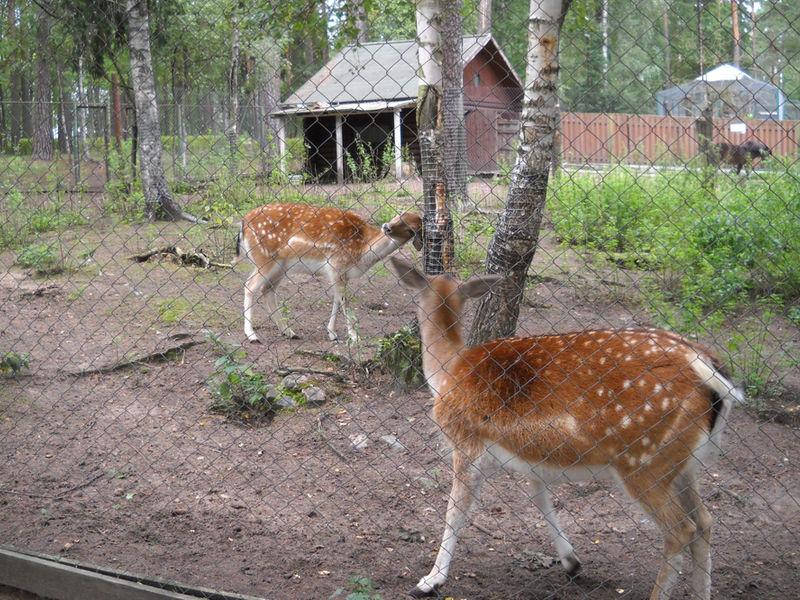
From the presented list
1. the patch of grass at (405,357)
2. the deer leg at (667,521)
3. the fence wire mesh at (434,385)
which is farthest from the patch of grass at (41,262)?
the deer leg at (667,521)

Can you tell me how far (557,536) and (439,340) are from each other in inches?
42.7

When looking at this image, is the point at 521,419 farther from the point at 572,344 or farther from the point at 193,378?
the point at 193,378

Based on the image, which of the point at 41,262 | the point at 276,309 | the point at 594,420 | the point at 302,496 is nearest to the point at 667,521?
the point at 594,420

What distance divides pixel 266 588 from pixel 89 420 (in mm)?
2517

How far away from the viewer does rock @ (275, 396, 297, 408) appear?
6230 millimetres

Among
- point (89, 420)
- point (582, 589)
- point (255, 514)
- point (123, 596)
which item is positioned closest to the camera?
point (123, 596)

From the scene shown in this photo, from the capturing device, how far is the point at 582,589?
4113mm

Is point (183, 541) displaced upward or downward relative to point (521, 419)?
downward

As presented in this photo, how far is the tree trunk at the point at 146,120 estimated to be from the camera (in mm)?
12326

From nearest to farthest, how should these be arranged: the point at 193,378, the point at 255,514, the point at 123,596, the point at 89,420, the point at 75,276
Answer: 1. the point at 123,596
2. the point at 255,514
3. the point at 89,420
4. the point at 193,378
5. the point at 75,276

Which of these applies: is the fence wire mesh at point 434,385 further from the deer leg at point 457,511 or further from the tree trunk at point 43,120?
the tree trunk at point 43,120

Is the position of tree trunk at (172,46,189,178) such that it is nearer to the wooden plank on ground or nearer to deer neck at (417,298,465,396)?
deer neck at (417,298,465,396)

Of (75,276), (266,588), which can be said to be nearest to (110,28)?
(75,276)

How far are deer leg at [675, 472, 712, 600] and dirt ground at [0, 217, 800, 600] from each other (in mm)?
243
